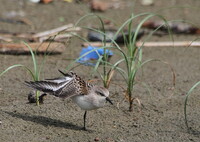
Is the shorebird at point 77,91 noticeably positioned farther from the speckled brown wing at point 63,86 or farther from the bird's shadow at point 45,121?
the bird's shadow at point 45,121

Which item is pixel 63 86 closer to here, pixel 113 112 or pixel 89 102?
pixel 89 102

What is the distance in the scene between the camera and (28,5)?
11625 millimetres

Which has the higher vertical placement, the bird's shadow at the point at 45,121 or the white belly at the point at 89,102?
the white belly at the point at 89,102

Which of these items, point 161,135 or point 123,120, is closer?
point 161,135

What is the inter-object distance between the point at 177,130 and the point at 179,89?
1540 mm

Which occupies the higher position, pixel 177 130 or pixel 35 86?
pixel 35 86

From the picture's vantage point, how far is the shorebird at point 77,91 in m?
5.24

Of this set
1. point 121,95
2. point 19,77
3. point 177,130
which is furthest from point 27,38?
point 177,130

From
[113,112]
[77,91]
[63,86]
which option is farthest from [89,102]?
[113,112]

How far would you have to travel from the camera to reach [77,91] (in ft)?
17.5

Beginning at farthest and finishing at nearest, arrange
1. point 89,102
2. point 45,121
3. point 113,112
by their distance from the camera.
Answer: point 113,112 → point 45,121 → point 89,102

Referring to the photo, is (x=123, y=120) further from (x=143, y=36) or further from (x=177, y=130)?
(x=143, y=36)

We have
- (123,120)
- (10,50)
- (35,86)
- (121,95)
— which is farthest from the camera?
(10,50)

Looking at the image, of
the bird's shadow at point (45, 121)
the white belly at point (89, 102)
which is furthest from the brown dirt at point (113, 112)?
the white belly at point (89, 102)
